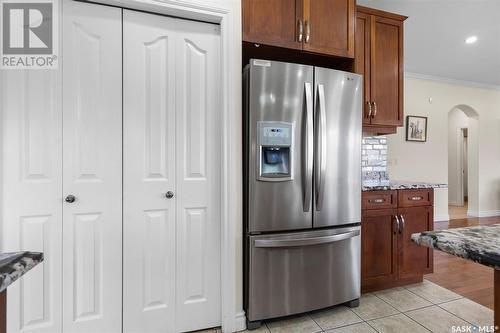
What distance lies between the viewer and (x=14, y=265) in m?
0.64

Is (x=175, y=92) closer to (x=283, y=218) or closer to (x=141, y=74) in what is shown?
(x=141, y=74)

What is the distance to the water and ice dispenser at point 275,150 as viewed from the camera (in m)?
1.72

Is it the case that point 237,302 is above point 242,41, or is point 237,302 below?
below

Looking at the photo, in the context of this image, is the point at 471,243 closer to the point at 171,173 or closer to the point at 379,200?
the point at 171,173

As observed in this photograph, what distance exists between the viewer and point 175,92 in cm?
172

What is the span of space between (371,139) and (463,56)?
8.57 ft

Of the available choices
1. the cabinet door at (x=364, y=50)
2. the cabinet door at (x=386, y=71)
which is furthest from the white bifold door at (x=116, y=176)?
the cabinet door at (x=386, y=71)

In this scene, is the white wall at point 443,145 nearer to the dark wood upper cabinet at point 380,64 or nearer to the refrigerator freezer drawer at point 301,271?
the dark wood upper cabinet at point 380,64

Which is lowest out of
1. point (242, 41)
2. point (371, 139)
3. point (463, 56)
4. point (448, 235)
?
point (448, 235)

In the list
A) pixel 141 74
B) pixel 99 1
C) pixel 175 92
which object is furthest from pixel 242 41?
pixel 99 1

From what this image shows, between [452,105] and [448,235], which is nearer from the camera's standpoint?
[448,235]

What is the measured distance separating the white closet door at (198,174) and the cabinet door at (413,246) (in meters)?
1.68

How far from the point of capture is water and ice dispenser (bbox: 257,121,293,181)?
1.72 m

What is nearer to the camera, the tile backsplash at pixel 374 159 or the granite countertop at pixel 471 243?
the granite countertop at pixel 471 243
